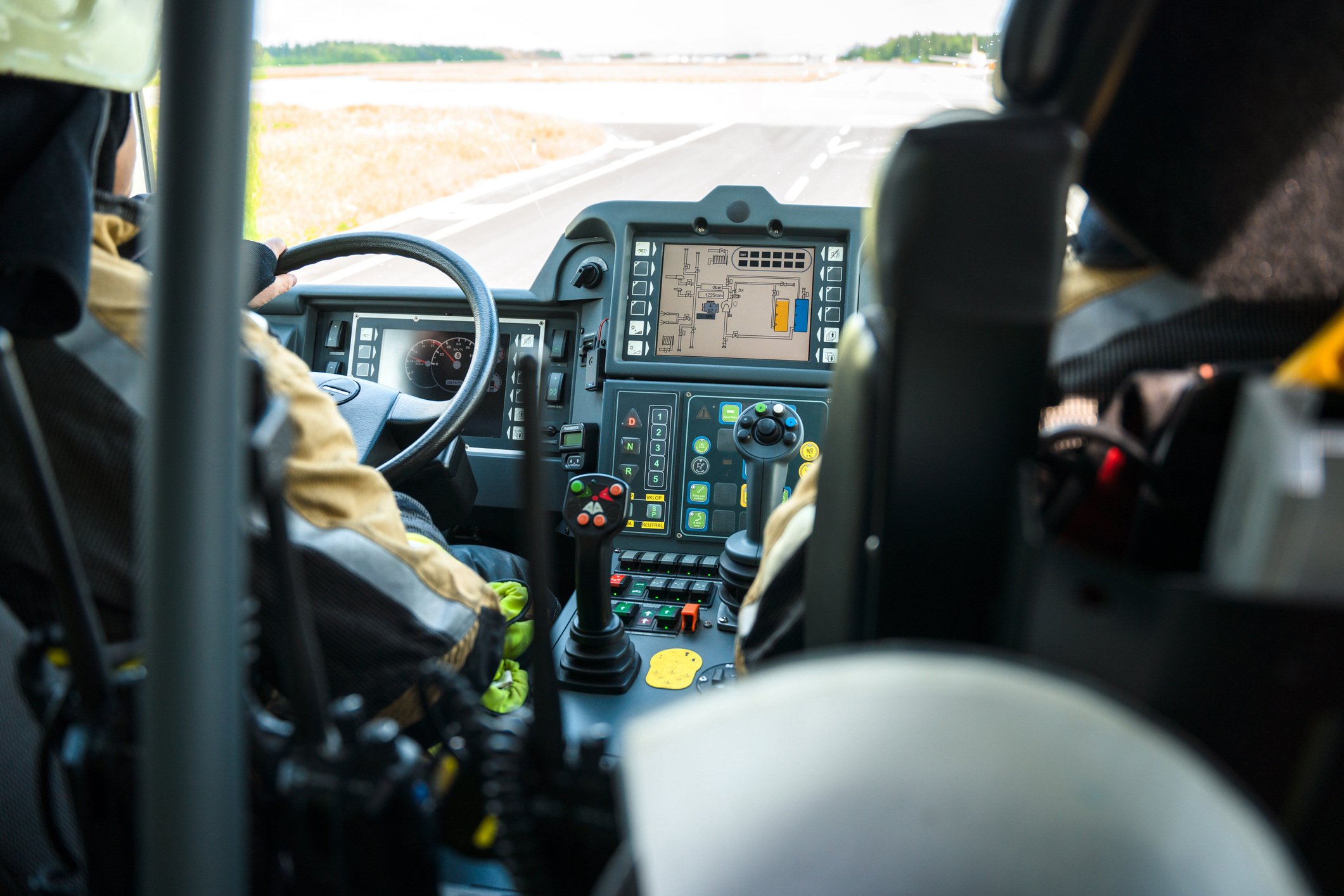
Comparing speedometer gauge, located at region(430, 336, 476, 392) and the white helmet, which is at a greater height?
Answer: the white helmet

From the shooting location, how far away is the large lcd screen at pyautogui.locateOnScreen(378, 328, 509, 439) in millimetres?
2104

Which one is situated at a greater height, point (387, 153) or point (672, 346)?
point (387, 153)

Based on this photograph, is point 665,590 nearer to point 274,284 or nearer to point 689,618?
point 689,618

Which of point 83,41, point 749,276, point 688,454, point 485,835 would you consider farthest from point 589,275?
point 485,835

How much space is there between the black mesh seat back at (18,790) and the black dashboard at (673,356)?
3.44ft

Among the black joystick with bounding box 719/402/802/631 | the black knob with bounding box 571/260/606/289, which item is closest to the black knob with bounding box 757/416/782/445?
the black joystick with bounding box 719/402/802/631

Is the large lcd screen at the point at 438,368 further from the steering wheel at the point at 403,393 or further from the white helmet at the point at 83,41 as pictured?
the white helmet at the point at 83,41

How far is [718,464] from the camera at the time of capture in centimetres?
197

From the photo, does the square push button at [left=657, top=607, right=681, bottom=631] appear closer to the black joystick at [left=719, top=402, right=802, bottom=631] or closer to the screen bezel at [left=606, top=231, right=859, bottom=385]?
the black joystick at [left=719, top=402, right=802, bottom=631]

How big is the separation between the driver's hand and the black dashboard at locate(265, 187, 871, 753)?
0.45 m

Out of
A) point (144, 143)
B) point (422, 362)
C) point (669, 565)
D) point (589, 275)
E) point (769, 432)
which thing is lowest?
point (669, 565)

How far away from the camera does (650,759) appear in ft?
1.16

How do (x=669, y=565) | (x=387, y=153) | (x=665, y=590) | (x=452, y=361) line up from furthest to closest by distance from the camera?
(x=387, y=153) < (x=452, y=361) < (x=669, y=565) < (x=665, y=590)

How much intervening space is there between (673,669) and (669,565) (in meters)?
0.37
